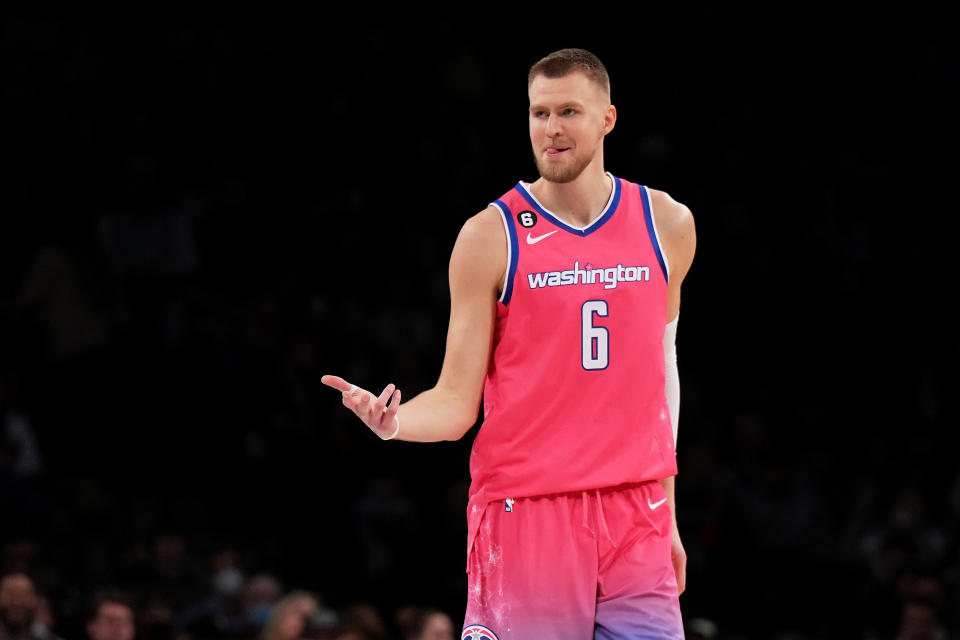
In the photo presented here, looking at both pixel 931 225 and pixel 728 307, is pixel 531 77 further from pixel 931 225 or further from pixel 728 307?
pixel 931 225

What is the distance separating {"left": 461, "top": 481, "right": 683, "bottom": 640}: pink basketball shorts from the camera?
190 inches

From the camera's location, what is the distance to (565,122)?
196 inches

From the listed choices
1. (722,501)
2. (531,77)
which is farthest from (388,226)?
(531,77)

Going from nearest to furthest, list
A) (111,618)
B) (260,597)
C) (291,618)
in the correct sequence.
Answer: (111,618), (291,618), (260,597)

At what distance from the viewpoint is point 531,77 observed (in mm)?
5094

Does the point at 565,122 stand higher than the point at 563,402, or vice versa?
the point at 565,122

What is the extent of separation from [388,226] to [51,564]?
419 centimetres

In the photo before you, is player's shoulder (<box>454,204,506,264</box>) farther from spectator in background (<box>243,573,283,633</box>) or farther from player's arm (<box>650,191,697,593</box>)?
spectator in background (<box>243,573,283,633</box>)

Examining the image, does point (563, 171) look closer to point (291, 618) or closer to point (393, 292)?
point (291, 618)

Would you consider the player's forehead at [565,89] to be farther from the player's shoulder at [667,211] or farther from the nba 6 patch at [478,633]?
the nba 6 patch at [478,633]

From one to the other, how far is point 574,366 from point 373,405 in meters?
0.69

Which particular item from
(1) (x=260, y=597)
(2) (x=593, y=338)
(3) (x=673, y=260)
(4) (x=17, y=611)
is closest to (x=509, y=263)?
(2) (x=593, y=338)

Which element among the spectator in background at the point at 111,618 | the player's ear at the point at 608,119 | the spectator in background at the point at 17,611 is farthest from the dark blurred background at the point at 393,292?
the player's ear at the point at 608,119

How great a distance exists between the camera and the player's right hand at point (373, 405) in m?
4.70
